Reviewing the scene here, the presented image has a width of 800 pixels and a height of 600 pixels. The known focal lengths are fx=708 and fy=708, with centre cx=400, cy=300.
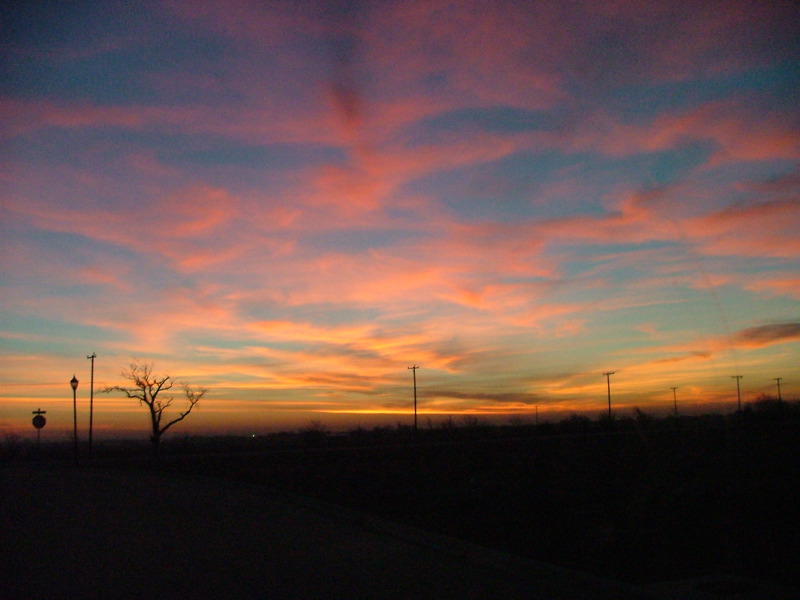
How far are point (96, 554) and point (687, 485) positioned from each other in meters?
9.98

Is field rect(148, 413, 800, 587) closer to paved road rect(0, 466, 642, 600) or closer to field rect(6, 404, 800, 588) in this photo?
field rect(6, 404, 800, 588)

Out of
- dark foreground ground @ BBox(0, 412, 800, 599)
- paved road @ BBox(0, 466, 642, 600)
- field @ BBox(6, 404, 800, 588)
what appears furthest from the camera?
field @ BBox(6, 404, 800, 588)

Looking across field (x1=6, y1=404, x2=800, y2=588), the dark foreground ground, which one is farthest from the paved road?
field (x1=6, y1=404, x2=800, y2=588)

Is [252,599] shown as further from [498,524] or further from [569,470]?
[569,470]

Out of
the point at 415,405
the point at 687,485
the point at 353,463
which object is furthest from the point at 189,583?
the point at 415,405

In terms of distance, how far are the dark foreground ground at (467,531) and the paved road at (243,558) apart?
4cm

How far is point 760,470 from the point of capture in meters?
13.8

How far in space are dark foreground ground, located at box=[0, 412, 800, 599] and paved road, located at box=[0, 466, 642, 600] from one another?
4 centimetres

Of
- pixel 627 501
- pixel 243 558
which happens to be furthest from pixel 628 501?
pixel 243 558

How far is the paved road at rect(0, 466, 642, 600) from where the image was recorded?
8070mm

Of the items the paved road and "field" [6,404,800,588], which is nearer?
Result: the paved road

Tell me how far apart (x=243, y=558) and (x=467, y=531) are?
4.17 m

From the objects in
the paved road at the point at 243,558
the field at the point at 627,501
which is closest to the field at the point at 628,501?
the field at the point at 627,501

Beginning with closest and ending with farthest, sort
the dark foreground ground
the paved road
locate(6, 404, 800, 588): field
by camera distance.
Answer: the paved road, the dark foreground ground, locate(6, 404, 800, 588): field
